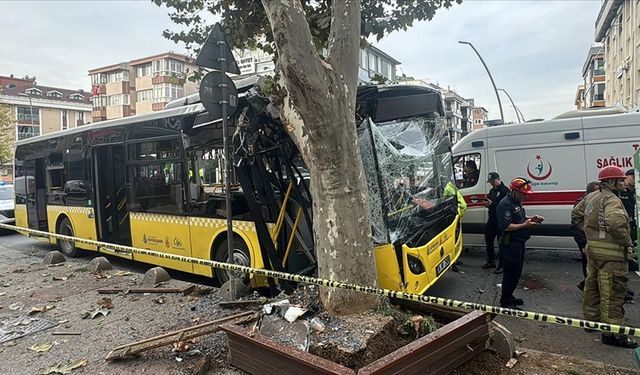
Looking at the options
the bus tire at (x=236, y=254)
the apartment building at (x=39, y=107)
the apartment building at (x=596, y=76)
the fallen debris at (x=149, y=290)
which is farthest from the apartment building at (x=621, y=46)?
the apartment building at (x=39, y=107)

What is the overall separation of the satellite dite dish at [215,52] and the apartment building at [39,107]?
64284 millimetres

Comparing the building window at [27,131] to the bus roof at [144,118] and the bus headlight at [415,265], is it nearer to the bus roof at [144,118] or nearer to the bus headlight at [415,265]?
the bus roof at [144,118]

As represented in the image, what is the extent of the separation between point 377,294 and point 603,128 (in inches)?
239

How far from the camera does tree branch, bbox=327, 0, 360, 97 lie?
4.02 metres

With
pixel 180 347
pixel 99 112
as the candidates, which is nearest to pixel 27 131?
pixel 99 112

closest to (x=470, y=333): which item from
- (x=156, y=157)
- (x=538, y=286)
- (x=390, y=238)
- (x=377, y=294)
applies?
(x=377, y=294)

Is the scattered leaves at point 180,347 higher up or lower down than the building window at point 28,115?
lower down

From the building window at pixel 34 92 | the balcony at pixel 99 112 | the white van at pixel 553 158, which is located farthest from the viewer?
the building window at pixel 34 92

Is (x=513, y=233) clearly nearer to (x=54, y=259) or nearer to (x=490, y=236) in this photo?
(x=490, y=236)

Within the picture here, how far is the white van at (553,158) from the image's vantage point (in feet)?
24.7

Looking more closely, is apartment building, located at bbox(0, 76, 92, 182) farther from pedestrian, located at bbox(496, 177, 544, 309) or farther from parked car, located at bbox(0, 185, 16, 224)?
pedestrian, located at bbox(496, 177, 544, 309)

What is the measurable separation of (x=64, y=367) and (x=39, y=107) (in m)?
72.3

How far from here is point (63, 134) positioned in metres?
9.70

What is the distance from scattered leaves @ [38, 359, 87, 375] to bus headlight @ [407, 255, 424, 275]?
3.35 m
